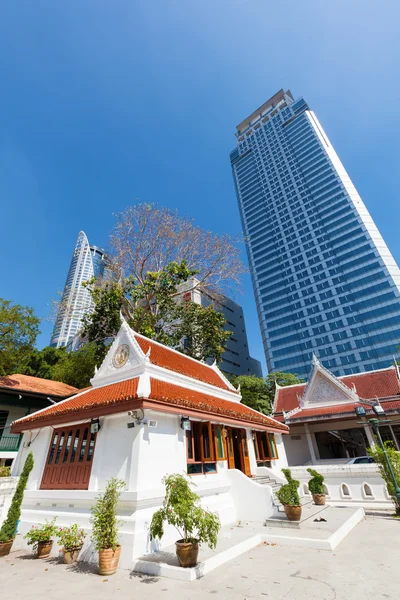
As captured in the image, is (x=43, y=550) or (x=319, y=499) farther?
(x=319, y=499)

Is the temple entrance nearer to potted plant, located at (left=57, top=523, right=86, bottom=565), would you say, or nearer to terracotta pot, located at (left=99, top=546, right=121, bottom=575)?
potted plant, located at (left=57, top=523, right=86, bottom=565)

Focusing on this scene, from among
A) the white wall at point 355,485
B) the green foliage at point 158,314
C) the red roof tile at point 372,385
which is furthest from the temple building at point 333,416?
the green foliage at point 158,314

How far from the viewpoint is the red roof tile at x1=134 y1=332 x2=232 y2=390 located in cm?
1121

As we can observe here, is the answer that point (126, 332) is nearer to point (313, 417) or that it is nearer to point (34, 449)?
point (34, 449)

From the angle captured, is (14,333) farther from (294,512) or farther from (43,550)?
(294,512)

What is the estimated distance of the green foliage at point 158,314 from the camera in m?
18.8

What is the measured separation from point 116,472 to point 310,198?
320 feet

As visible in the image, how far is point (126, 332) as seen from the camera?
1090 centimetres

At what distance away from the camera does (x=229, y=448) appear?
428 inches

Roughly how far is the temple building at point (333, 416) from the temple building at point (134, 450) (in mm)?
9090

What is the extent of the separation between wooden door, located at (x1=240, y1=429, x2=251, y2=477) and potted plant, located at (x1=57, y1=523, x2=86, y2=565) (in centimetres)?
667

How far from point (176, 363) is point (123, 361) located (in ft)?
8.89

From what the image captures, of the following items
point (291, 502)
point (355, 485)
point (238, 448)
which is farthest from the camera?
point (355, 485)

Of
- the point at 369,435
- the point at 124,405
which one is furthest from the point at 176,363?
the point at 369,435
